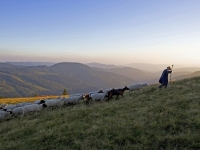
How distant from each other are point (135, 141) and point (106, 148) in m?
1.35

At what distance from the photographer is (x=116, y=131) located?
33.6 feet

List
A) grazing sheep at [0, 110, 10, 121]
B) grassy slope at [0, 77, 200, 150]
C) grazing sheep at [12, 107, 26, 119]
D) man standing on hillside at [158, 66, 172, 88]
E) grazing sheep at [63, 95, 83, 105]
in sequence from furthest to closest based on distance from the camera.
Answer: grazing sheep at [63, 95, 83, 105], man standing on hillside at [158, 66, 172, 88], grazing sheep at [0, 110, 10, 121], grazing sheep at [12, 107, 26, 119], grassy slope at [0, 77, 200, 150]

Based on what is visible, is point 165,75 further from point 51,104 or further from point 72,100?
point 51,104

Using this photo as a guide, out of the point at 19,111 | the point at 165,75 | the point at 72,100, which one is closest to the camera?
the point at 19,111

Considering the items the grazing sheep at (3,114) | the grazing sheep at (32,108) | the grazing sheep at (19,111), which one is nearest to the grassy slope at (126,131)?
the grazing sheep at (19,111)

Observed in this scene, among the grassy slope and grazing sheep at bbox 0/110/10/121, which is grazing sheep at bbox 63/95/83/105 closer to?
grazing sheep at bbox 0/110/10/121

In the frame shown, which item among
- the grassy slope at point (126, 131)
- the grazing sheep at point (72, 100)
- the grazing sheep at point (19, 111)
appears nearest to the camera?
the grassy slope at point (126, 131)

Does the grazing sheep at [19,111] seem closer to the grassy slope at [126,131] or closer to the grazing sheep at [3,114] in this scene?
the grazing sheep at [3,114]

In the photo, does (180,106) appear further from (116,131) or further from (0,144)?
(0,144)

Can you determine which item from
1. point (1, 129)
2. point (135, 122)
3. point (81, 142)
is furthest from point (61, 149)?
point (1, 129)

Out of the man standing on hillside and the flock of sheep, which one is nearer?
the flock of sheep

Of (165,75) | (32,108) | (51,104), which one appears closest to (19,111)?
(32,108)

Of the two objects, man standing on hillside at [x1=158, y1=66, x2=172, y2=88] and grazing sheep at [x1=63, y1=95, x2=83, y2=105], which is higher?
man standing on hillside at [x1=158, y1=66, x2=172, y2=88]

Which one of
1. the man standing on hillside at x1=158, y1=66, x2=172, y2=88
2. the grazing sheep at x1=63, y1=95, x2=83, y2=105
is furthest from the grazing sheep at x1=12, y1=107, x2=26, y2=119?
the man standing on hillside at x1=158, y1=66, x2=172, y2=88
